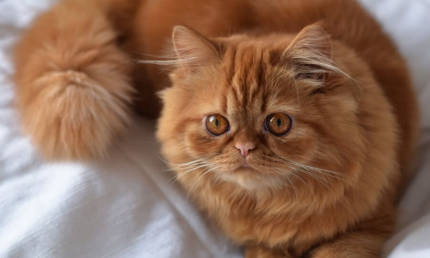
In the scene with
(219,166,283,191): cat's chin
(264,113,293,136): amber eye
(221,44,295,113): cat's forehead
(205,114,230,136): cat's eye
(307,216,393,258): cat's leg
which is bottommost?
(307,216,393,258): cat's leg

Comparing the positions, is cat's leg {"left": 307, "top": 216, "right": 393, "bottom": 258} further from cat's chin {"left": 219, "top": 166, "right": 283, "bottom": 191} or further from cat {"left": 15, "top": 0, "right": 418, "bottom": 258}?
cat's chin {"left": 219, "top": 166, "right": 283, "bottom": 191}

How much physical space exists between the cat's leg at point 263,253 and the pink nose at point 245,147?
352 millimetres

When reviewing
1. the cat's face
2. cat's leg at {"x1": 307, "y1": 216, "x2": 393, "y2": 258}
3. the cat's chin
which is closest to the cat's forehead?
the cat's face

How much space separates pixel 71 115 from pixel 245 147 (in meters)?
0.57

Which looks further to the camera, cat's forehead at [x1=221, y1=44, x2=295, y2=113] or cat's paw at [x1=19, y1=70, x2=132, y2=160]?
cat's paw at [x1=19, y1=70, x2=132, y2=160]

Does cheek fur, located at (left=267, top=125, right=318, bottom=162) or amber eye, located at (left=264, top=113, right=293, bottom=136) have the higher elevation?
amber eye, located at (left=264, top=113, right=293, bottom=136)

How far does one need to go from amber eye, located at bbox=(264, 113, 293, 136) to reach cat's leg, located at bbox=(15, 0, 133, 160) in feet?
1.73

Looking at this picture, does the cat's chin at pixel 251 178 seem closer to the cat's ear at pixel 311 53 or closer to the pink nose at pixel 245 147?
the pink nose at pixel 245 147

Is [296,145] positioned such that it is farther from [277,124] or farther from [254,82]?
[254,82]

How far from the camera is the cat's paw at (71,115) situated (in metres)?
1.33

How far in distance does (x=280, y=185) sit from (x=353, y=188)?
20cm

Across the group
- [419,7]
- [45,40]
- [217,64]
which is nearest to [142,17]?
[45,40]

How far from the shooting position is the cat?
1120mm

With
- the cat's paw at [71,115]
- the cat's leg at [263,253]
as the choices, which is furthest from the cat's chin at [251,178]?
the cat's paw at [71,115]
